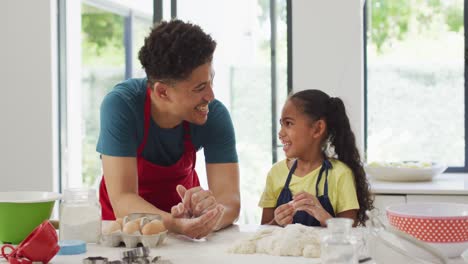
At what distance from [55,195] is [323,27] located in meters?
2.16

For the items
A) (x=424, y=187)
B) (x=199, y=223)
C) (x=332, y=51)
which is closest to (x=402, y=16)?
(x=332, y=51)

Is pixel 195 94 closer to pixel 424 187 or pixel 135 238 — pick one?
pixel 135 238

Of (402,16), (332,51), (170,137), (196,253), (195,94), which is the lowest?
(196,253)

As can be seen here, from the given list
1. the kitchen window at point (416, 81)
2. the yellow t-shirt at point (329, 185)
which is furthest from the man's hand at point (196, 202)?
the kitchen window at point (416, 81)

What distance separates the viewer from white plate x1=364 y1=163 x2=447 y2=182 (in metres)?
3.40

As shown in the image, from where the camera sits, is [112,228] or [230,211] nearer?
[112,228]

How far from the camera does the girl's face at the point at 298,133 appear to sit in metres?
2.56

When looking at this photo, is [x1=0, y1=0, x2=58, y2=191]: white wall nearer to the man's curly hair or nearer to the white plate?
the white plate

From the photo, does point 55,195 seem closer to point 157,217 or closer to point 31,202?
point 31,202

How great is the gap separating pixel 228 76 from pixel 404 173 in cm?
139

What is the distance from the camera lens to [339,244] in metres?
1.41

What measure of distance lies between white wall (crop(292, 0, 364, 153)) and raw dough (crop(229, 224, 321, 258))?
6.68 ft

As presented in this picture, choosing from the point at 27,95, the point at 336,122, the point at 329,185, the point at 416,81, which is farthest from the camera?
the point at 27,95

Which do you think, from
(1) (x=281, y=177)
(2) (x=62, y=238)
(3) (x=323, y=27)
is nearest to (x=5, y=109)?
(3) (x=323, y=27)
